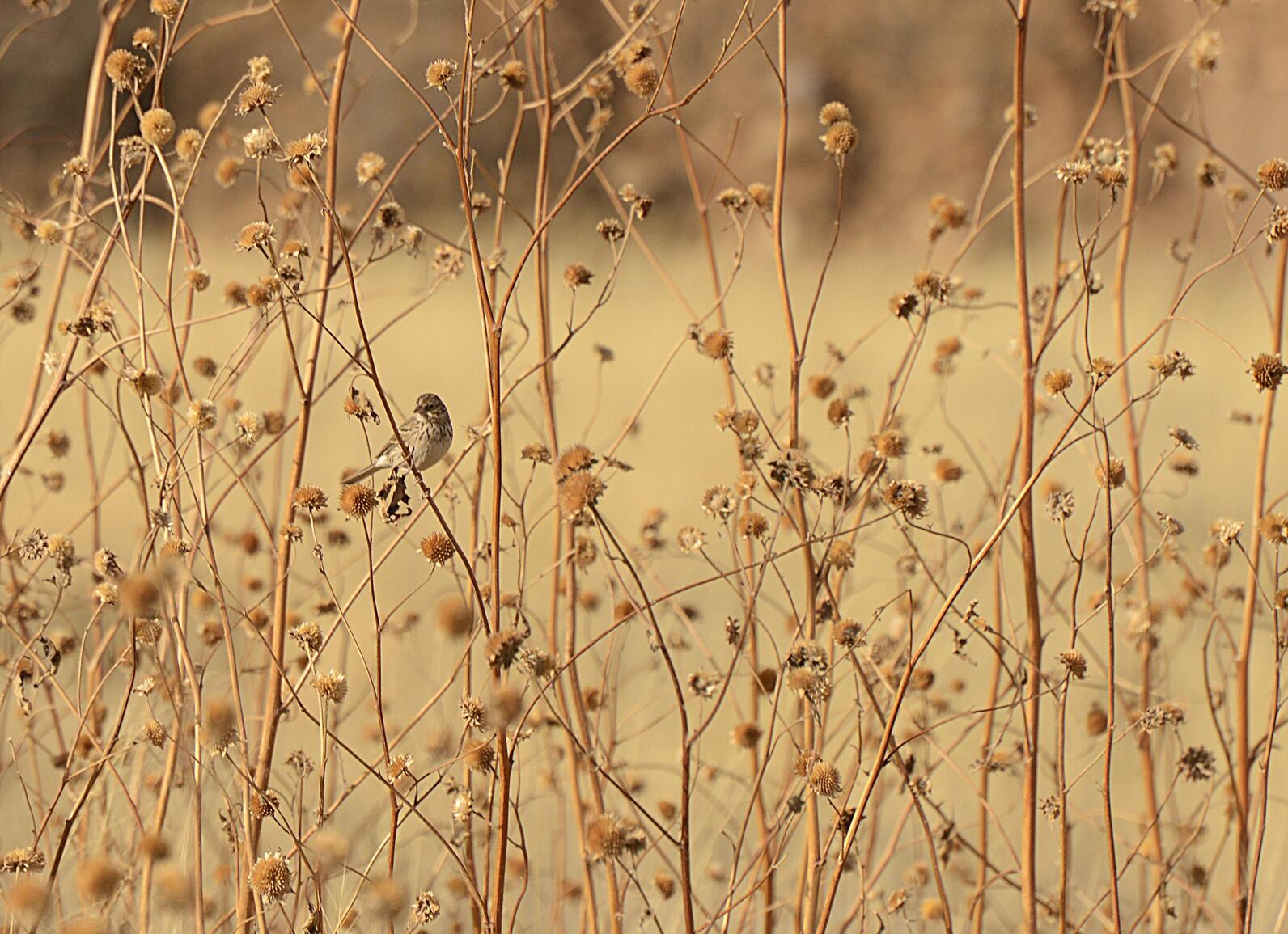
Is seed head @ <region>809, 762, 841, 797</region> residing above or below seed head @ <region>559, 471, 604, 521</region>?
below

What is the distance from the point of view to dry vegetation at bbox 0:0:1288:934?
0.96 metres

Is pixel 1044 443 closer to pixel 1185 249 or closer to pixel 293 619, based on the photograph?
pixel 1185 249

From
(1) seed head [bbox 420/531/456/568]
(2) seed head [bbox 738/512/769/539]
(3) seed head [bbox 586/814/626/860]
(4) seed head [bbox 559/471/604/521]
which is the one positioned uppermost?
(2) seed head [bbox 738/512/769/539]

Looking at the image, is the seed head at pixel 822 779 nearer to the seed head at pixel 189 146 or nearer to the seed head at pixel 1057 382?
the seed head at pixel 1057 382

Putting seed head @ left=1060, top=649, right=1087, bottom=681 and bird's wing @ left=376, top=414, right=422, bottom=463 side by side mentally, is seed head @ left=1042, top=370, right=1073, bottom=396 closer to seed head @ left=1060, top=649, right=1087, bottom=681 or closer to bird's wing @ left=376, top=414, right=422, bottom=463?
seed head @ left=1060, top=649, right=1087, bottom=681

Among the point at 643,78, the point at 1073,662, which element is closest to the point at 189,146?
the point at 643,78

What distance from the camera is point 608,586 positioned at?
5.62ft

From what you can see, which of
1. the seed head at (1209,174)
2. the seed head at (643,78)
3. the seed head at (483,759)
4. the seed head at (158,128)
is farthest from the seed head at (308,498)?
the seed head at (1209,174)

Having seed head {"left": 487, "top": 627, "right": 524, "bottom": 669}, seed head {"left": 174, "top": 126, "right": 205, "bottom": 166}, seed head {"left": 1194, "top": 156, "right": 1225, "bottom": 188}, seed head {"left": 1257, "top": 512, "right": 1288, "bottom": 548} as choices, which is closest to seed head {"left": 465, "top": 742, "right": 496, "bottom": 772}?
seed head {"left": 487, "top": 627, "right": 524, "bottom": 669}

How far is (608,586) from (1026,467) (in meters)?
0.84

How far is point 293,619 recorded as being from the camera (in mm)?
1354

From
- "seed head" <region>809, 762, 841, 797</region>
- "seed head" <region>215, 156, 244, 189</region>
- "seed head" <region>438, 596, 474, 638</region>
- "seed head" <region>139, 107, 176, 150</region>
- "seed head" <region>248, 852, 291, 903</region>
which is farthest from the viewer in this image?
"seed head" <region>215, 156, 244, 189</region>

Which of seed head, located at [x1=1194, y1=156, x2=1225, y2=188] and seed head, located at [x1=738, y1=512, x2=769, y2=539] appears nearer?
seed head, located at [x1=738, y1=512, x2=769, y2=539]

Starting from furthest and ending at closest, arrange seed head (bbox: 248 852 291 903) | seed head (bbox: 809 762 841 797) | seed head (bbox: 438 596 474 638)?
seed head (bbox: 809 762 841 797)
seed head (bbox: 248 852 291 903)
seed head (bbox: 438 596 474 638)
